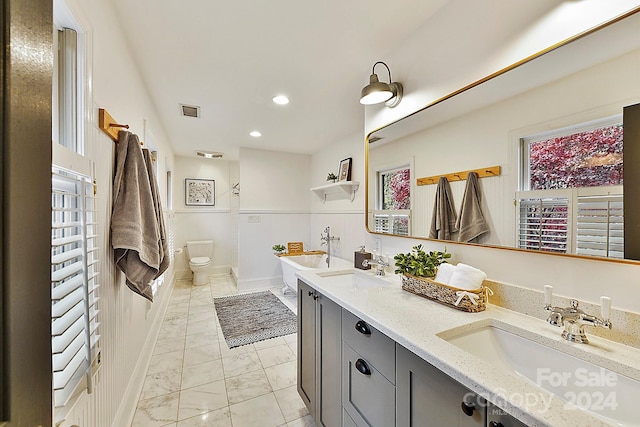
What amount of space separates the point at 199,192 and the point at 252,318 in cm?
308

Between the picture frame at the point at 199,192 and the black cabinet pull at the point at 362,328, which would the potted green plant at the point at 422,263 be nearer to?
the black cabinet pull at the point at 362,328

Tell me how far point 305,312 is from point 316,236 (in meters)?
2.97

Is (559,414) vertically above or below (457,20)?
below

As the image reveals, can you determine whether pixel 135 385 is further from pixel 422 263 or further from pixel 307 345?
pixel 422 263

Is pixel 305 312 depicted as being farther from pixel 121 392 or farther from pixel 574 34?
pixel 574 34

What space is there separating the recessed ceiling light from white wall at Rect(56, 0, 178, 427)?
113 cm

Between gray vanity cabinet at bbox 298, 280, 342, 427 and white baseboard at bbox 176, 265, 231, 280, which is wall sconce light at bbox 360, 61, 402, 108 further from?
white baseboard at bbox 176, 265, 231, 280

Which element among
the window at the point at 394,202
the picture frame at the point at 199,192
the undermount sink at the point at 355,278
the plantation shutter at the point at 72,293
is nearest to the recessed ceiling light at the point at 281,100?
the window at the point at 394,202

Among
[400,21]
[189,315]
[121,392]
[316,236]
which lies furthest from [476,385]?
[316,236]

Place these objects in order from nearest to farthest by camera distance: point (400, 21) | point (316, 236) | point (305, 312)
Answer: point (400, 21) → point (305, 312) → point (316, 236)

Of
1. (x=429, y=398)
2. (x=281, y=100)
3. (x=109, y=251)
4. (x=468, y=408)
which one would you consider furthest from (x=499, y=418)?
(x=281, y=100)

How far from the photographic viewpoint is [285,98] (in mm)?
2574

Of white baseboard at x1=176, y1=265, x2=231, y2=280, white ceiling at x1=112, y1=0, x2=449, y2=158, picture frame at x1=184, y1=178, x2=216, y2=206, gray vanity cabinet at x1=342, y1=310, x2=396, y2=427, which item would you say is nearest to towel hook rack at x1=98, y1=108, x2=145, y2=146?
white ceiling at x1=112, y1=0, x2=449, y2=158

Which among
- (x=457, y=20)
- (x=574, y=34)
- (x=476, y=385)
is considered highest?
(x=457, y=20)
